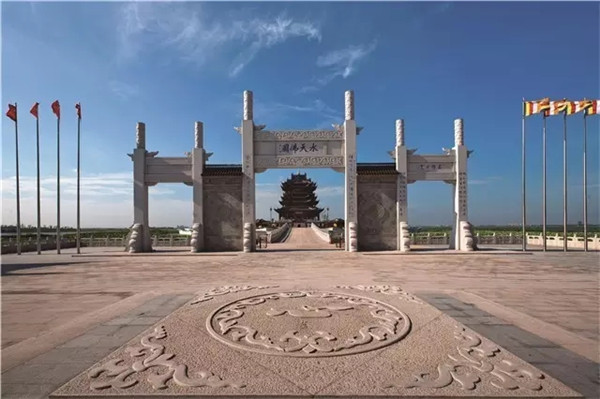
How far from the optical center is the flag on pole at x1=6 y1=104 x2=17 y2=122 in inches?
653

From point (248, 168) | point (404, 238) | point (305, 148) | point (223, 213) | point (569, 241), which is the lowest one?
point (569, 241)

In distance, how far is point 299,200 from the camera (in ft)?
201

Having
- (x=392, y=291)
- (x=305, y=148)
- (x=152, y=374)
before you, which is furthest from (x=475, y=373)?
(x=305, y=148)

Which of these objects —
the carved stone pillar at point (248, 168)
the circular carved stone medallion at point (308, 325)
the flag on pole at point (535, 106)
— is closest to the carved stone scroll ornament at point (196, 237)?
the carved stone pillar at point (248, 168)

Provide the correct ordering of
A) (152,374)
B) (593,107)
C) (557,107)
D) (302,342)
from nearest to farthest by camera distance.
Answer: (152,374)
(302,342)
(593,107)
(557,107)

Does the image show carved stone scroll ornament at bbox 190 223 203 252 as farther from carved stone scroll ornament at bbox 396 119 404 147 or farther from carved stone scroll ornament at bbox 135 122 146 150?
carved stone scroll ornament at bbox 396 119 404 147

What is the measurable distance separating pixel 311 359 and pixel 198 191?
50.7 feet

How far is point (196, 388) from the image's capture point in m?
2.82

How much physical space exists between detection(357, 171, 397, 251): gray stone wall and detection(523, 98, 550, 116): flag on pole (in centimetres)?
784

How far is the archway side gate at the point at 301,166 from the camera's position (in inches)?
679

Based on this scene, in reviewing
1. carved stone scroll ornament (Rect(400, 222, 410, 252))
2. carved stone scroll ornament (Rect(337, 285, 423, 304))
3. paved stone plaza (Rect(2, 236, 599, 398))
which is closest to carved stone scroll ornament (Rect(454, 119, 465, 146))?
carved stone scroll ornament (Rect(400, 222, 410, 252))

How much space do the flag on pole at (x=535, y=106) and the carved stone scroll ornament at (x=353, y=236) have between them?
37.0 ft

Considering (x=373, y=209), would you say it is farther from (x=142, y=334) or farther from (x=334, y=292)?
(x=142, y=334)

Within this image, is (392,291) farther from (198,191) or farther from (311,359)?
(198,191)
